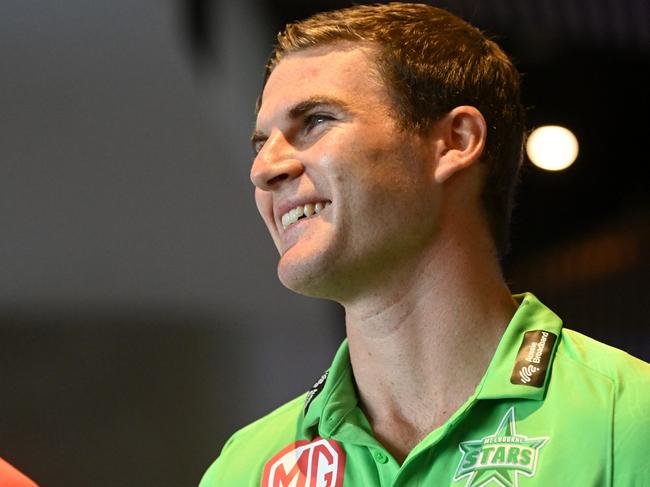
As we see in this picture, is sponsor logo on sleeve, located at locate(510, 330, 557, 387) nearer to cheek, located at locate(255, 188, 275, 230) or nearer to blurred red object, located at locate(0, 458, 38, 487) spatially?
cheek, located at locate(255, 188, 275, 230)

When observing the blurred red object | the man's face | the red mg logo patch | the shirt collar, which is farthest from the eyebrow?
the blurred red object

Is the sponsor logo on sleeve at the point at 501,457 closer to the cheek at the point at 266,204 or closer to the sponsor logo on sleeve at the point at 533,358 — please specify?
the sponsor logo on sleeve at the point at 533,358

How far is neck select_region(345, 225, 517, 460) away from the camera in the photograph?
56.9 inches

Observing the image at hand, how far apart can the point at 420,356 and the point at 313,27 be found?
50cm

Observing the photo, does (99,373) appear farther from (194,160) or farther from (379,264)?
(379,264)

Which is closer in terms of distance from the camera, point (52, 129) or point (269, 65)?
point (269, 65)

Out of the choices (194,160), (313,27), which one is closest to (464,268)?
(313,27)

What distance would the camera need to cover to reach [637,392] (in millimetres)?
1345

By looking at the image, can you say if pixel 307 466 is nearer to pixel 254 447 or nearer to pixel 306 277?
pixel 254 447

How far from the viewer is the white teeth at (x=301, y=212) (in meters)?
1.46

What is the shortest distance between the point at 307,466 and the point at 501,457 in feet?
0.96

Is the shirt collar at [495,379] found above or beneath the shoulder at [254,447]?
above

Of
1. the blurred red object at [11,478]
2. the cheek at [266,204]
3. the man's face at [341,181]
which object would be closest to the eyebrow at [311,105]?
the man's face at [341,181]

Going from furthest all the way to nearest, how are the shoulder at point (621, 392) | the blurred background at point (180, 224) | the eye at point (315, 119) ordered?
the blurred background at point (180, 224), the eye at point (315, 119), the shoulder at point (621, 392)
